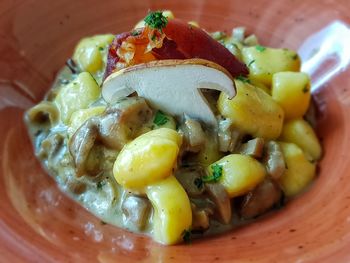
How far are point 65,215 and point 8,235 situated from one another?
304 millimetres

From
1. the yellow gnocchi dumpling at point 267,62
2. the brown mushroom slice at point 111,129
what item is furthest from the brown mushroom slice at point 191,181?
the yellow gnocchi dumpling at point 267,62

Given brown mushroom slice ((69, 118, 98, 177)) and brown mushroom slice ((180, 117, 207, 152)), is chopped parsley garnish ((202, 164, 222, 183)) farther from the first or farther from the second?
brown mushroom slice ((69, 118, 98, 177))

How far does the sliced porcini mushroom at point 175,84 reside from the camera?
2057 millimetres

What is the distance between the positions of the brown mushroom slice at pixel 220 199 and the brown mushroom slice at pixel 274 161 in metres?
0.22

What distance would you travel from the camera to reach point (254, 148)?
7.09ft

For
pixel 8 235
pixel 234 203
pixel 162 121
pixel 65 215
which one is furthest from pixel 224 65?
pixel 8 235

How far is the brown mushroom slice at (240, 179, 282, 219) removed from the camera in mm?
2125

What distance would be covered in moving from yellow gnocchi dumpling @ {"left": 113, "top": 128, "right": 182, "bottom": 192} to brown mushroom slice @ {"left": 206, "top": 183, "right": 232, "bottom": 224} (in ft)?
0.59

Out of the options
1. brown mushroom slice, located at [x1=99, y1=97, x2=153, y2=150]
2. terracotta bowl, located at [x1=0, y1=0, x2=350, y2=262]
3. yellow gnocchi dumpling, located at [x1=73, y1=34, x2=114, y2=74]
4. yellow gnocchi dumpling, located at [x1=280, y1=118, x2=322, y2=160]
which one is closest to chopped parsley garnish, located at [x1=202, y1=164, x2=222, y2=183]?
terracotta bowl, located at [x1=0, y1=0, x2=350, y2=262]

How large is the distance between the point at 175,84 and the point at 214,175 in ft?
1.26

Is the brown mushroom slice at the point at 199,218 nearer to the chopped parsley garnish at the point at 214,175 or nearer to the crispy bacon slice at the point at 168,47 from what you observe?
the chopped parsley garnish at the point at 214,175

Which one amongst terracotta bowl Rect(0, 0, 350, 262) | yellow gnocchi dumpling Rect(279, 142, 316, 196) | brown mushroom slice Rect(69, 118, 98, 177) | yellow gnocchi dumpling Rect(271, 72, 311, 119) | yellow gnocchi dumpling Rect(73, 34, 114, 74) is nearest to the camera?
terracotta bowl Rect(0, 0, 350, 262)

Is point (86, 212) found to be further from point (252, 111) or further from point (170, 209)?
point (252, 111)

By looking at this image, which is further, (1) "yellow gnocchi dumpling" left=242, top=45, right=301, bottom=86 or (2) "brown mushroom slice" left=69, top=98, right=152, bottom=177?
(1) "yellow gnocchi dumpling" left=242, top=45, right=301, bottom=86
